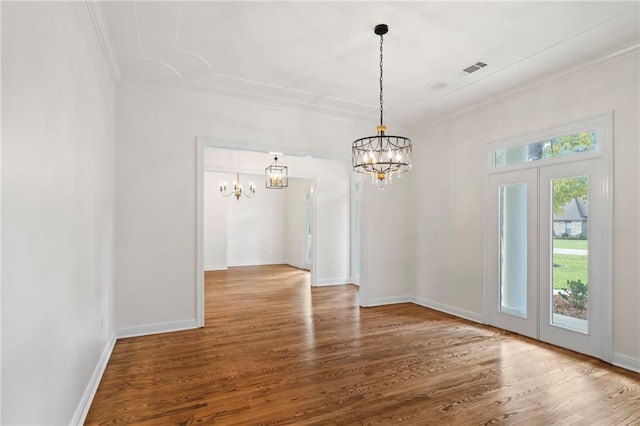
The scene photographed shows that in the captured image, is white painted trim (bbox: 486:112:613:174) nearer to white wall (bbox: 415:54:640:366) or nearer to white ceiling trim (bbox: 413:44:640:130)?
white wall (bbox: 415:54:640:366)

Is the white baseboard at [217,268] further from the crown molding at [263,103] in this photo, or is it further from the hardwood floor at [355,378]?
the crown molding at [263,103]

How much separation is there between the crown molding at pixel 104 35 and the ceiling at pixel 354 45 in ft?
0.09

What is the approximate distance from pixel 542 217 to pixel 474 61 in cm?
205

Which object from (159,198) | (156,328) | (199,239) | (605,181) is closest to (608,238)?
(605,181)

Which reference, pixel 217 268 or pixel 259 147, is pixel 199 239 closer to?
pixel 259 147

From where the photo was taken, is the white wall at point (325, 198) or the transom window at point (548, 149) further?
the white wall at point (325, 198)

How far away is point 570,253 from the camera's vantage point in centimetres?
396

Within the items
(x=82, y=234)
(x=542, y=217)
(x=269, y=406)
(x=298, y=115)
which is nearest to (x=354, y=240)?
(x=298, y=115)

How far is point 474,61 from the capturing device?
12.6 ft

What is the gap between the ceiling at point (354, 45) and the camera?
2939 mm

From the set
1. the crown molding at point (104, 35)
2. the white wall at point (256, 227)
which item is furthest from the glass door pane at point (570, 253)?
the white wall at point (256, 227)

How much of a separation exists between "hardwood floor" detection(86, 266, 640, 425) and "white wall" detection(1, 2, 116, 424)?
71 cm

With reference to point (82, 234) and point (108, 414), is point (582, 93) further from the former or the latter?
point (108, 414)

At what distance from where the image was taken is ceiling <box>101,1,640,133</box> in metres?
2.94
